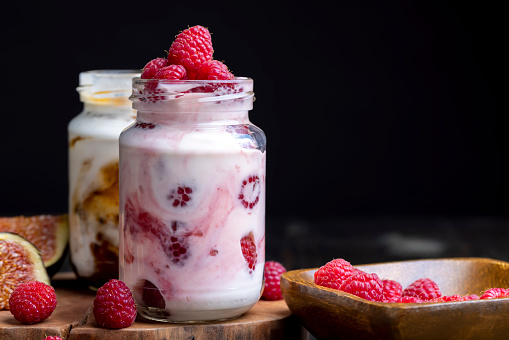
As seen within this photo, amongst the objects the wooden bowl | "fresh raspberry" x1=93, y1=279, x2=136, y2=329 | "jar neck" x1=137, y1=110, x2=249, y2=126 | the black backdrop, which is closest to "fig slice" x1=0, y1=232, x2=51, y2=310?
"fresh raspberry" x1=93, y1=279, x2=136, y2=329

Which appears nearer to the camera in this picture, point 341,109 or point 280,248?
point 280,248

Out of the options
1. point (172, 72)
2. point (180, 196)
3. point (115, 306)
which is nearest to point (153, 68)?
point (172, 72)

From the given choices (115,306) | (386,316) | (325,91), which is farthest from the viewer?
(325,91)

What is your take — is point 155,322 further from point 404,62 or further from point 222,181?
point 404,62

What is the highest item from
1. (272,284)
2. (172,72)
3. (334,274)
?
(172,72)

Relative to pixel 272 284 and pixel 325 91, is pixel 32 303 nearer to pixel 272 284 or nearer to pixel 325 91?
pixel 272 284

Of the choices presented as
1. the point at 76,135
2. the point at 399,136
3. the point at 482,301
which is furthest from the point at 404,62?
the point at 482,301
